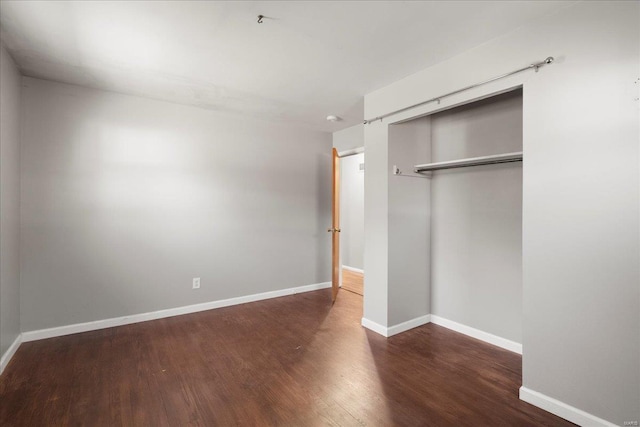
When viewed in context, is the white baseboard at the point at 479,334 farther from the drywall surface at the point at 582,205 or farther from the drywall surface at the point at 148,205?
the drywall surface at the point at 148,205

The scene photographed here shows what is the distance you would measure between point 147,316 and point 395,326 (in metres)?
2.78

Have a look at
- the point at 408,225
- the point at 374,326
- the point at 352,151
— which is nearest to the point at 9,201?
the point at 374,326

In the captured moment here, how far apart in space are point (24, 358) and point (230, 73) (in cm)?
305

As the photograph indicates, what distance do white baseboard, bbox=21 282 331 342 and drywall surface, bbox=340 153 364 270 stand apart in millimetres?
1962

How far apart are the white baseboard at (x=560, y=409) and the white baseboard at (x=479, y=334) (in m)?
0.76

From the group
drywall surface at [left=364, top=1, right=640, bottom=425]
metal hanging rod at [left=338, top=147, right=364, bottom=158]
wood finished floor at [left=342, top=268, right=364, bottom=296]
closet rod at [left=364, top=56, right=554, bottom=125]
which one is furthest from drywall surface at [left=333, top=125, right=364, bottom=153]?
drywall surface at [left=364, top=1, right=640, bottom=425]

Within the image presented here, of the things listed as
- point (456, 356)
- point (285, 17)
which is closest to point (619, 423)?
point (456, 356)

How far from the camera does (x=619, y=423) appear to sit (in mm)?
1657

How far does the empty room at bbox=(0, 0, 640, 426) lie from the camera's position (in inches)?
70.8

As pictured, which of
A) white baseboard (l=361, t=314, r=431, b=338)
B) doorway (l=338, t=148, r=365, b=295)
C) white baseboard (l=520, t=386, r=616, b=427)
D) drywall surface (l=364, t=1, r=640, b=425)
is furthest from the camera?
doorway (l=338, t=148, r=365, b=295)

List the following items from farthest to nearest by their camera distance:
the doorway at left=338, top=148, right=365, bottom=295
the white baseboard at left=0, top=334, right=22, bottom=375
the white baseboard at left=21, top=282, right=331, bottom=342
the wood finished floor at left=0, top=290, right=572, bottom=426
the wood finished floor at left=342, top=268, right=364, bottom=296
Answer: the doorway at left=338, top=148, right=365, bottom=295
the wood finished floor at left=342, top=268, right=364, bottom=296
the white baseboard at left=21, top=282, right=331, bottom=342
the white baseboard at left=0, top=334, right=22, bottom=375
the wood finished floor at left=0, top=290, right=572, bottom=426

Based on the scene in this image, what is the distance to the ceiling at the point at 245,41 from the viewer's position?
1.91 m

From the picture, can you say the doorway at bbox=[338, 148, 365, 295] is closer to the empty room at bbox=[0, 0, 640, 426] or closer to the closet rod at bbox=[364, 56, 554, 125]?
the empty room at bbox=[0, 0, 640, 426]

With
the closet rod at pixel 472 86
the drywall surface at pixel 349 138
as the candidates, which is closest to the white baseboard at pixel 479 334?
the closet rod at pixel 472 86
